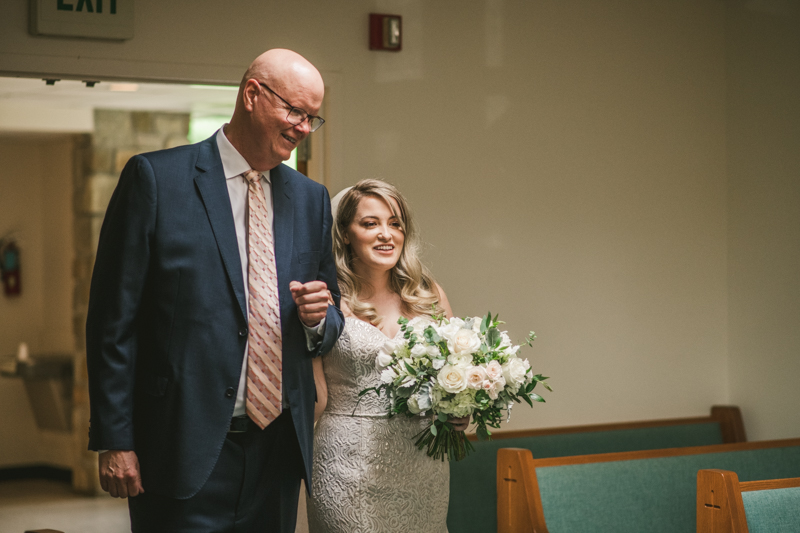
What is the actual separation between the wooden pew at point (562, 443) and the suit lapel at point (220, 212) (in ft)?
6.84

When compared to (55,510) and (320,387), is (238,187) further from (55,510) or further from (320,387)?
(55,510)

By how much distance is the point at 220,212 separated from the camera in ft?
6.78

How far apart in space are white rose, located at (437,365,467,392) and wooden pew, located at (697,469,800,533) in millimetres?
777

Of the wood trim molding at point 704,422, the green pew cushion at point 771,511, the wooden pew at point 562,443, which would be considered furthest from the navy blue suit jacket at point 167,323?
the wood trim molding at point 704,422

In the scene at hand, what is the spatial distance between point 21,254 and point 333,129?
4.13 metres

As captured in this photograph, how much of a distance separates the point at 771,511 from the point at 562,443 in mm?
1720

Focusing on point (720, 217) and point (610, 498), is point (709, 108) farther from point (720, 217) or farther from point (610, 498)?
point (610, 498)

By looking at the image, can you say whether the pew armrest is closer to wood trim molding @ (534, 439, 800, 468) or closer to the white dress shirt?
wood trim molding @ (534, 439, 800, 468)

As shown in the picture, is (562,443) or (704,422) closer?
(562,443)

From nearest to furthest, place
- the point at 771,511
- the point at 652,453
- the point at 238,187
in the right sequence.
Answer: the point at 238,187 < the point at 771,511 < the point at 652,453

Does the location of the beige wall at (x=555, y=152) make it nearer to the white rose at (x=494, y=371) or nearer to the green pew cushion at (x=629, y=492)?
the green pew cushion at (x=629, y=492)

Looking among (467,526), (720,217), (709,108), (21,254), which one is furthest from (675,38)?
(21,254)

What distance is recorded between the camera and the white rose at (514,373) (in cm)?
245

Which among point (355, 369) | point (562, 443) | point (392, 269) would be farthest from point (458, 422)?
point (562, 443)
